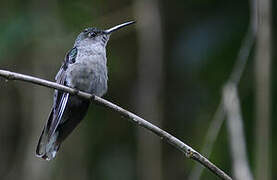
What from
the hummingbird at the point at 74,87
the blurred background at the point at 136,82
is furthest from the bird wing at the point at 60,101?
the blurred background at the point at 136,82

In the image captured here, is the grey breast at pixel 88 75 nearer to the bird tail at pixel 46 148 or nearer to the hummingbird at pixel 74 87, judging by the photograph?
the hummingbird at pixel 74 87

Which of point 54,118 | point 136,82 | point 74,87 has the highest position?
point 74,87

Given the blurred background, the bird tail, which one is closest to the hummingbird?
the bird tail

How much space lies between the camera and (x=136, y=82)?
5375 mm

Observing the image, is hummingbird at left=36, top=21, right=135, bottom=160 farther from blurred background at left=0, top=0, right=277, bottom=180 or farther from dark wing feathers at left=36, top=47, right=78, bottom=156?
blurred background at left=0, top=0, right=277, bottom=180

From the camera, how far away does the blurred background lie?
4.58 meters

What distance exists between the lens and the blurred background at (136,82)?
4578mm

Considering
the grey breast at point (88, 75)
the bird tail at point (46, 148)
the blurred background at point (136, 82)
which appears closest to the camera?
the bird tail at point (46, 148)

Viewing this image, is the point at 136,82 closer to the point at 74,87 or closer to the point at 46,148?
the point at 74,87

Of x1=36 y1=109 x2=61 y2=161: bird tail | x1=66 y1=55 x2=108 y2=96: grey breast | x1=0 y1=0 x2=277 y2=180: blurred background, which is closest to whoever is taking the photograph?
x1=36 y1=109 x2=61 y2=161: bird tail

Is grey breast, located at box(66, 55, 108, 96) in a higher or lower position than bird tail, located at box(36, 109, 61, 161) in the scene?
higher

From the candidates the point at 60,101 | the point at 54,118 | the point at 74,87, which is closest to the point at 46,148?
the point at 54,118
